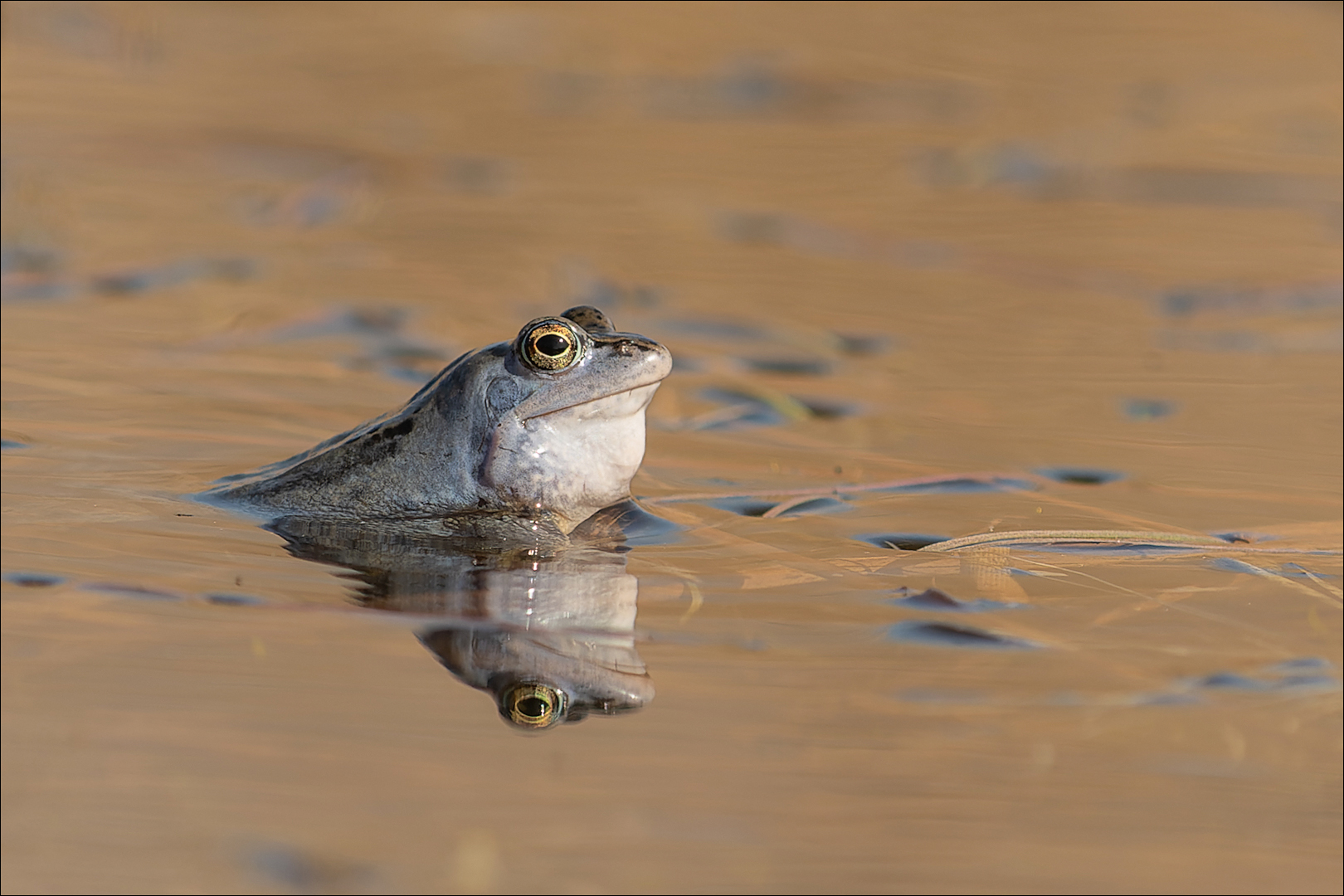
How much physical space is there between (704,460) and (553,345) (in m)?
1.15

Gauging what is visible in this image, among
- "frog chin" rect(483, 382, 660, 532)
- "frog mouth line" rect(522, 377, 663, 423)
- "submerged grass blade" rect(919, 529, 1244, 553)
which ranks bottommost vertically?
"submerged grass blade" rect(919, 529, 1244, 553)

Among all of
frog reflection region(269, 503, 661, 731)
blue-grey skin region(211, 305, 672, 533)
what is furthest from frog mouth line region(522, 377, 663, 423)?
frog reflection region(269, 503, 661, 731)

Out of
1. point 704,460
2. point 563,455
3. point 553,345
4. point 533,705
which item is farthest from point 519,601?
point 704,460

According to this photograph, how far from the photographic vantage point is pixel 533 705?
11.9ft

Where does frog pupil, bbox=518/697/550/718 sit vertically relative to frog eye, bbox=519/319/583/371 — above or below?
below

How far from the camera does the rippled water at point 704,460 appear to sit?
10.7 ft

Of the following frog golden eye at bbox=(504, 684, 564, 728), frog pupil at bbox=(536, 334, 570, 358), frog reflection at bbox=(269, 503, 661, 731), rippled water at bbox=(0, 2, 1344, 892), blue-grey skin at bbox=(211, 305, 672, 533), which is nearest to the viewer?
rippled water at bbox=(0, 2, 1344, 892)

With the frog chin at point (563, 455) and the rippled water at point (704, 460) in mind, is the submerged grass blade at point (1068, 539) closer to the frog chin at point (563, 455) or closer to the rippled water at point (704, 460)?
the rippled water at point (704, 460)

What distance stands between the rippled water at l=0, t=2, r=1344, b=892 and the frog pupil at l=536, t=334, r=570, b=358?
643 millimetres

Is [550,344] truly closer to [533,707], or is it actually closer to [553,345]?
[553,345]

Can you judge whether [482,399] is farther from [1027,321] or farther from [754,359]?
[1027,321]

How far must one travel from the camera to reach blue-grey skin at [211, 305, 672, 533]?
198 inches

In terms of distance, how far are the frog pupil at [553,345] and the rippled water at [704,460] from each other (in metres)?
0.64

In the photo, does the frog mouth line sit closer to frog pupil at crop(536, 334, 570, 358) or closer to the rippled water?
frog pupil at crop(536, 334, 570, 358)
